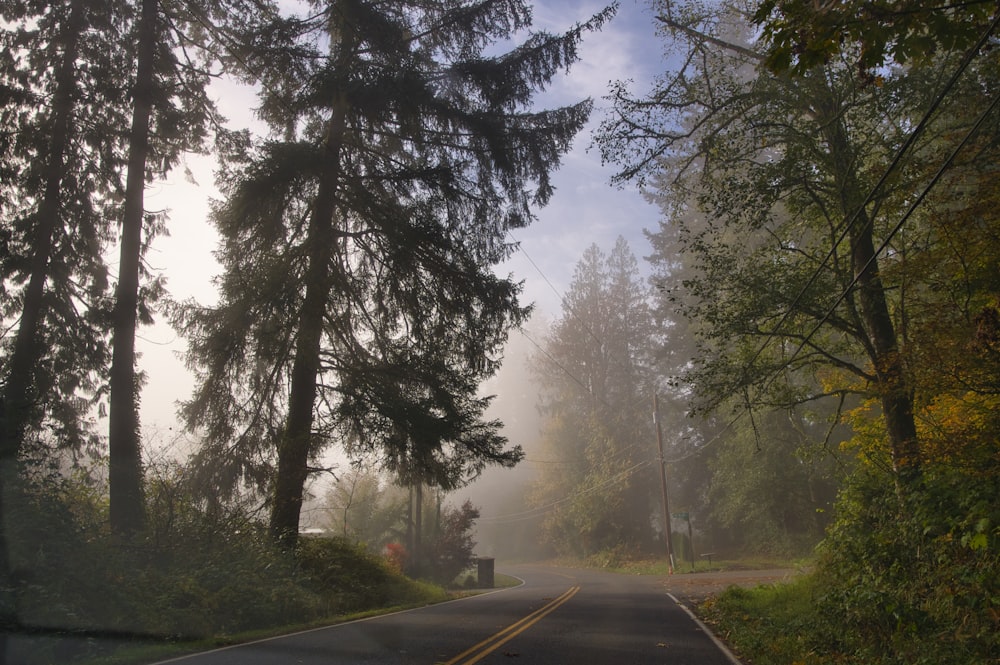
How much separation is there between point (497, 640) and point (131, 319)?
10339 mm

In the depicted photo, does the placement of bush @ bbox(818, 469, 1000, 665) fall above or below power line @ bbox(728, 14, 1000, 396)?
below

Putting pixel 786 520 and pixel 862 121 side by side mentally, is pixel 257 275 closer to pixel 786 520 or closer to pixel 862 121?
pixel 862 121

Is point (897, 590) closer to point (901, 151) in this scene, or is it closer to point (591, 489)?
point (901, 151)

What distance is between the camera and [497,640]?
28.6 ft

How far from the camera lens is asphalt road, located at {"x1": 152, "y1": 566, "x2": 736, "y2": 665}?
721 cm

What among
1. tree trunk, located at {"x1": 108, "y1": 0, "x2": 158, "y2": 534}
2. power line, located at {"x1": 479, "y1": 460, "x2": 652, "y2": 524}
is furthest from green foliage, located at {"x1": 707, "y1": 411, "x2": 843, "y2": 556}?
tree trunk, located at {"x1": 108, "y1": 0, "x2": 158, "y2": 534}

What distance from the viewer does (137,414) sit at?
529 inches

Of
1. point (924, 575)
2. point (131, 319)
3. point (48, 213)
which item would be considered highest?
point (48, 213)

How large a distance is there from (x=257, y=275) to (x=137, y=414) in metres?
3.97

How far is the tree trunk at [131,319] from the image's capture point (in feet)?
40.3

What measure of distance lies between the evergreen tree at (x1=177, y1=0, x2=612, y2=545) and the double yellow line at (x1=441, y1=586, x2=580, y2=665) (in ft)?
12.2

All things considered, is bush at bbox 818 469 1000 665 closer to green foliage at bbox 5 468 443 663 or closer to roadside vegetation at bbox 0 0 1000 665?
roadside vegetation at bbox 0 0 1000 665

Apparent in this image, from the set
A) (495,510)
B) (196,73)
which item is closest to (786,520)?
(196,73)

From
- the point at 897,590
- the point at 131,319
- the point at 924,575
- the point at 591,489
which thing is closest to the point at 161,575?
the point at 131,319
